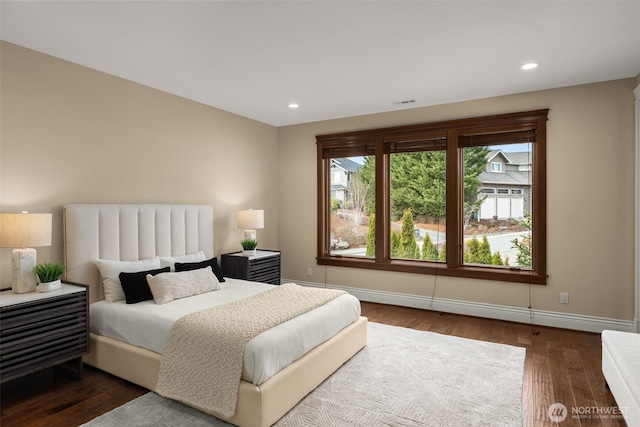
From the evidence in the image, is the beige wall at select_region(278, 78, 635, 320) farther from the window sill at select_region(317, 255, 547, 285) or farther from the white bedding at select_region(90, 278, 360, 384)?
the white bedding at select_region(90, 278, 360, 384)

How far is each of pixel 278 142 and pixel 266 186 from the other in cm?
78

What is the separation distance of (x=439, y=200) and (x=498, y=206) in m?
0.69

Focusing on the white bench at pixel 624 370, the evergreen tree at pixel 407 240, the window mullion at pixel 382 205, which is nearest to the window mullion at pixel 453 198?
the evergreen tree at pixel 407 240

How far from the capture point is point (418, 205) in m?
4.99

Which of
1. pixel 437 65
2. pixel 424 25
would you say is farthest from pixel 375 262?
pixel 424 25

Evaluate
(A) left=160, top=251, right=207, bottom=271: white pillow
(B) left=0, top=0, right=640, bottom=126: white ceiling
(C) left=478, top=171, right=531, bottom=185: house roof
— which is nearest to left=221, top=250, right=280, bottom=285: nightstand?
(A) left=160, top=251, right=207, bottom=271: white pillow

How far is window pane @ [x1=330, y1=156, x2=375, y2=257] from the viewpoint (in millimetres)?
5352

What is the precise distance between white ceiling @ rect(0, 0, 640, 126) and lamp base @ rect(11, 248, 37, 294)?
5.39 feet

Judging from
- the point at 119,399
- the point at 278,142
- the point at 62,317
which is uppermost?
the point at 278,142

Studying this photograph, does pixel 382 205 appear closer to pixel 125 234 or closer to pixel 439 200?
pixel 439 200

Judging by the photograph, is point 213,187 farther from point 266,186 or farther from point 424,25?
point 424,25

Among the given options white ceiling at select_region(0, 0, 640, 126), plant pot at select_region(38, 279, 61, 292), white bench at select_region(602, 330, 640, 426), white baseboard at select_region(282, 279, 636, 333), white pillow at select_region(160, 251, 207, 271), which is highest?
white ceiling at select_region(0, 0, 640, 126)

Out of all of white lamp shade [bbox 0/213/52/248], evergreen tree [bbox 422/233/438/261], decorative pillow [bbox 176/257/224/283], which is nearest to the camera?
white lamp shade [bbox 0/213/52/248]

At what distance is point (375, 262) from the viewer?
5203 millimetres
